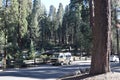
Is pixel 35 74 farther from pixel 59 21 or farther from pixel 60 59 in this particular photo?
pixel 59 21

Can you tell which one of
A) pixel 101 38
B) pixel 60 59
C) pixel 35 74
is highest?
pixel 101 38

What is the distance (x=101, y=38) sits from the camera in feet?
53.9

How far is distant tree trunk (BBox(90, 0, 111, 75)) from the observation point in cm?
1642

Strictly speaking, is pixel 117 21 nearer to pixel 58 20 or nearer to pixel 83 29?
pixel 83 29

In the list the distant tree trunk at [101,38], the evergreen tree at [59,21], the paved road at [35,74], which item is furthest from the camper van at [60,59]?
the evergreen tree at [59,21]

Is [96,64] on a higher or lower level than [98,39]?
lower

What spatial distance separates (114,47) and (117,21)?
12.6 m

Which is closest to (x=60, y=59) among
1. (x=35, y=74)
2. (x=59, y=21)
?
(x=35, y=74)

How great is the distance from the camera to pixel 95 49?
16.5 m

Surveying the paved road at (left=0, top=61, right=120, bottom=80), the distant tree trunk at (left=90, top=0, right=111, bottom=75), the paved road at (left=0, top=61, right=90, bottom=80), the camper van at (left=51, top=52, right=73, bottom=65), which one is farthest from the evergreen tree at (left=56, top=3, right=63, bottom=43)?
the distant tree trunk at (left=90, top=0, right=111, bottom=75)

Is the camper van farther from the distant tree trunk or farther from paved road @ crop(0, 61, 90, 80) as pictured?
the distant tree trunk

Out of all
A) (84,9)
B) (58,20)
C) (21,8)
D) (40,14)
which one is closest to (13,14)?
(21,8)

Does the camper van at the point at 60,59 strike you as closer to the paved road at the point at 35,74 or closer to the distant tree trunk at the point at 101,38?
the paved road at the point at 35,74

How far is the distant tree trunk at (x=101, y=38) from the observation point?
53.9 feet
